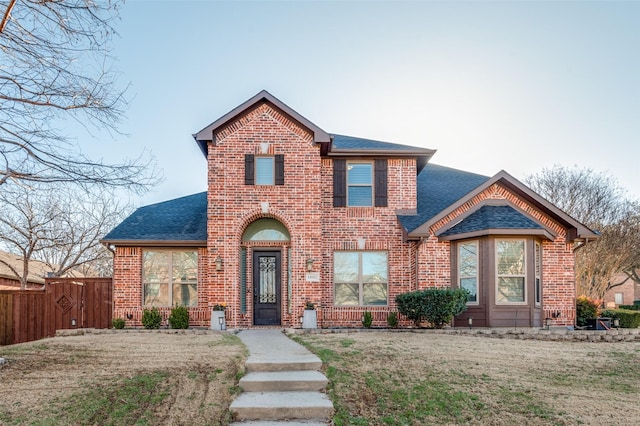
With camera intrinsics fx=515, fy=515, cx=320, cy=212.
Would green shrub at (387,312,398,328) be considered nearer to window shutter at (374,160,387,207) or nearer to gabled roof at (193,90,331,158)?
window shutter at (374,160,387,207)

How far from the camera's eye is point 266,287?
15.6m

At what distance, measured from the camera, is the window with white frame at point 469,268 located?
1480 centimetres

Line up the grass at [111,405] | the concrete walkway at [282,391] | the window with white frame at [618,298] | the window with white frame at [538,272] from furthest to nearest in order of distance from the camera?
the window with white frame at [618,298]
the window with white frame at [538,272]
the concrete walkway at [282,391]
the grass at [111,405]

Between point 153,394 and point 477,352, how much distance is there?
6375 millimetres

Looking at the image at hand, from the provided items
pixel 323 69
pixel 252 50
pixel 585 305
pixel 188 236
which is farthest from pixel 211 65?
pixel 585 305

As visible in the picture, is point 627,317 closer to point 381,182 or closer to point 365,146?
point 381,182

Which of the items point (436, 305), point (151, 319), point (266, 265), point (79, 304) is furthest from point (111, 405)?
point (79, 304)

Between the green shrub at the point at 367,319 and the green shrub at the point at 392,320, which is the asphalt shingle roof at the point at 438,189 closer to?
the green shrub at the point at 392,320

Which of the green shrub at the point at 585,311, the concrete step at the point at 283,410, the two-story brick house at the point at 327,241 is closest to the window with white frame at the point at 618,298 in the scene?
the green shrub at the point at 585,311

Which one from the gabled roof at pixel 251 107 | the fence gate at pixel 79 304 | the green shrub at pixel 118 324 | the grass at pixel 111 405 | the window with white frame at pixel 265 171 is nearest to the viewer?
the grass at pixel 111 405

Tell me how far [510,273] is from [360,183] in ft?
17.0

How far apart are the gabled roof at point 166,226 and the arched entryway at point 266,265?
4.96 feet

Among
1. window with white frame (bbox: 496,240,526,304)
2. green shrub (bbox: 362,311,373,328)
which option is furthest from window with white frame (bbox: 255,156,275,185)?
window with white frame (bbox: 496,240,526,304)

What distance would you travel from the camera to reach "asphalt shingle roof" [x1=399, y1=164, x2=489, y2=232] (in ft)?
52.5
